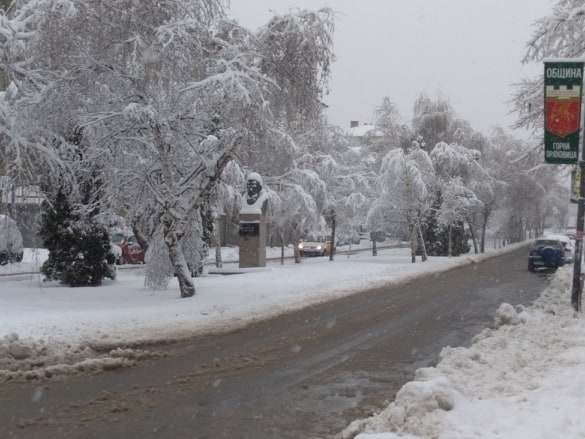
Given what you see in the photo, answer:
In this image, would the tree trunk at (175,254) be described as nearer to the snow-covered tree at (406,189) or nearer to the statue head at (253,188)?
the statue head at (253,188)

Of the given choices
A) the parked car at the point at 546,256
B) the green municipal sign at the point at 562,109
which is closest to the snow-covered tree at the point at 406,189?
the parked car at the point at 546,256

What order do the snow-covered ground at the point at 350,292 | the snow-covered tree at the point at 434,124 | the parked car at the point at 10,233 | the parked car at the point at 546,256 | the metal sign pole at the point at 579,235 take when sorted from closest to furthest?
the snow-covered ground at the point at 350,292 → the metal sign pole at the point at 579,235 → the parked car at the point at 10,233 → the parked car at the point at 546,256 → the snow-covered tree at the point at 434,124

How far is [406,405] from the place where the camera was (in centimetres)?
605

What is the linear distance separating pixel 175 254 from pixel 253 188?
10116 mm

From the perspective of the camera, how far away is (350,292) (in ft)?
62.4

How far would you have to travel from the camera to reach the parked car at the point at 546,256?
28359 millimetres

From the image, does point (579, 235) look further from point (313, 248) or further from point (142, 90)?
point (313, 248)

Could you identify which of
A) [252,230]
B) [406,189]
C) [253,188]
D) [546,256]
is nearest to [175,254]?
[252,230]

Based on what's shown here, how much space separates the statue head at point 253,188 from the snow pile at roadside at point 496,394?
14794mm

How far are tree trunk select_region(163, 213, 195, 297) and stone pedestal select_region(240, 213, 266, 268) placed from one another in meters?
8.98

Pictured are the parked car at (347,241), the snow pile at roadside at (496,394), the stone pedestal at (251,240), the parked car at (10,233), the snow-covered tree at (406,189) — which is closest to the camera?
the snow pile at roadside at (496,394)

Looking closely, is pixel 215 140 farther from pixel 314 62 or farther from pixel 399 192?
pixel 399 192

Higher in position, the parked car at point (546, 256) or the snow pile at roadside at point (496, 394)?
the parked car at point (546, 256)

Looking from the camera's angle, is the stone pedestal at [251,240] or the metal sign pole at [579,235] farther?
the stone pedestal at [251,240]
